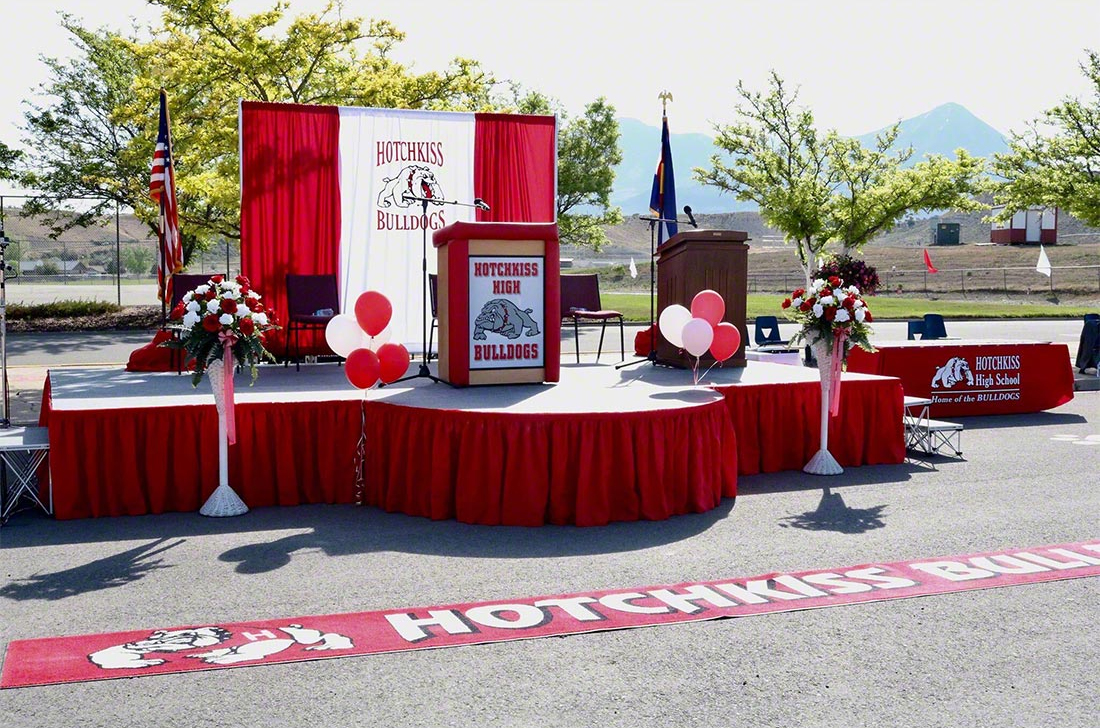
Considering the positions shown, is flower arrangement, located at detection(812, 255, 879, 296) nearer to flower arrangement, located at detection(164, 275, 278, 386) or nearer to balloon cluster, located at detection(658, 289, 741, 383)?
balloon cluster, located at detection(658, 289, 741, 383)

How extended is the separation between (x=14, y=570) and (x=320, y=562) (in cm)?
157

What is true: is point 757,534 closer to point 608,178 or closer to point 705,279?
point 705,279

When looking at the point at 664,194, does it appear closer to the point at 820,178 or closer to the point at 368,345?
the point at 368,345

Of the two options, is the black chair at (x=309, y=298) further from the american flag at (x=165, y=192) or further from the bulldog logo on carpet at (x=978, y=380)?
the bulldog logo on carpet at (x=978, y=380)

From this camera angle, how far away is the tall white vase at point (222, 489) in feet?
21.1

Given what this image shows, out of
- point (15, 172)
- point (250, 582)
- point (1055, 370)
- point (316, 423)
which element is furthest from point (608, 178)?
point (250, 582)

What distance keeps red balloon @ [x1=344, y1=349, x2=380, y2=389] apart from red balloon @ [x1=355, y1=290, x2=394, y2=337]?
0.60 m

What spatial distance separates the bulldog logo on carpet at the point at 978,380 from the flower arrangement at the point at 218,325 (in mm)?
7484

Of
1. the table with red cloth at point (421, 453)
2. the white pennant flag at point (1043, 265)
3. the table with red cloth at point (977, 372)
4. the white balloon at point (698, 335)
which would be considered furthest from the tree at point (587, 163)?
the table with red cloth at point (421, 453)

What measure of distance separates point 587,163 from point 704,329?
70.6ft

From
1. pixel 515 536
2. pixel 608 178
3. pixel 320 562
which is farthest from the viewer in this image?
pixel 608 178

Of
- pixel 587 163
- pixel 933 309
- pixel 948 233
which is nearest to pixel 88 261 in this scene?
pixel 587 163

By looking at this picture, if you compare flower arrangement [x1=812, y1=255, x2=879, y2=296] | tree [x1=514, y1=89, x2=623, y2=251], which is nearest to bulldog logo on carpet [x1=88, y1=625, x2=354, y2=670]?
flower arrangement [x1=812, y1=255, x2=879, y2=296]

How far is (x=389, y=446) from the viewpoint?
682cm
